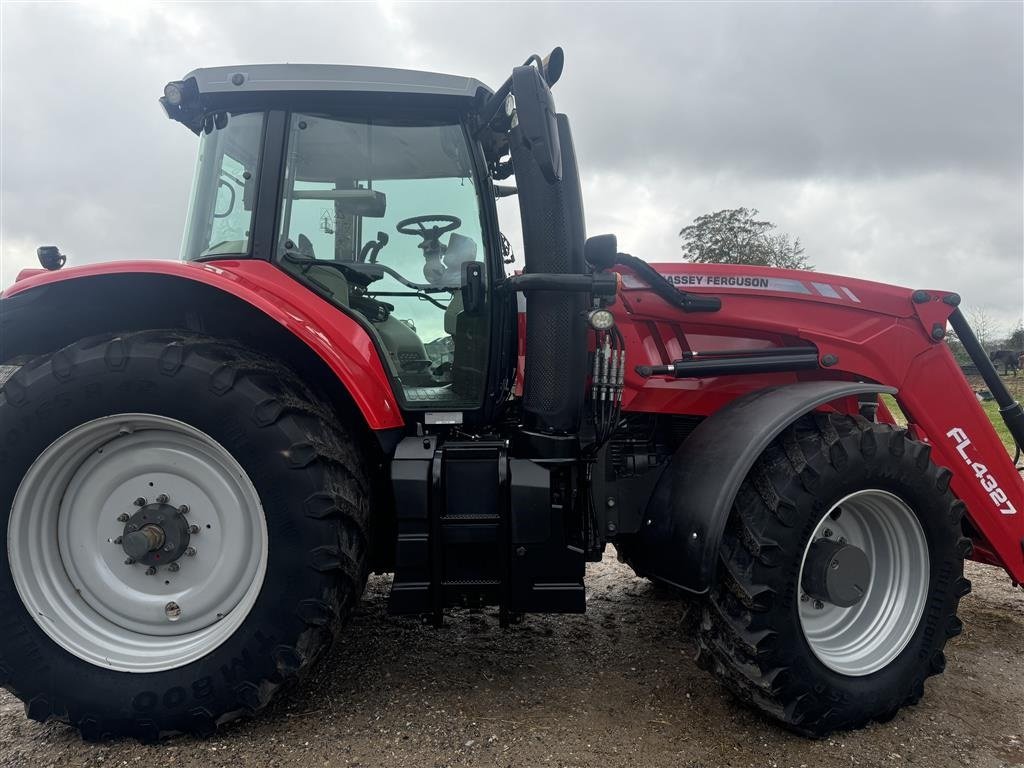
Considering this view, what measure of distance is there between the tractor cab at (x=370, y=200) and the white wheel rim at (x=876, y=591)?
1.55 metres

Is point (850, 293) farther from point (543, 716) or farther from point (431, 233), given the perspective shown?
point (543, 716)

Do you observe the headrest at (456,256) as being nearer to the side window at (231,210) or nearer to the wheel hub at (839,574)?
the side window at (231,210)

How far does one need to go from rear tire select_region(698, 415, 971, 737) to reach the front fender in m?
1.35

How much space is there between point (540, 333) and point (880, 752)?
1.85m

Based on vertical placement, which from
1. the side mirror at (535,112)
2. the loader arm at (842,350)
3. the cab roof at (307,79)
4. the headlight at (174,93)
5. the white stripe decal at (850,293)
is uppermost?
the cab roof at (307,79)

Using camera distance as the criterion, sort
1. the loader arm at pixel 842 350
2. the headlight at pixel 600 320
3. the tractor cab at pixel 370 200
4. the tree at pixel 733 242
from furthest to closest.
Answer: the tree at pixel 733 242 → the loader arm at pixel 842 350 → the tractor cab at pixel 370 200 → the headlight at pixel 600 320

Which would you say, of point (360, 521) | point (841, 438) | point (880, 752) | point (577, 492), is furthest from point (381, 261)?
point (880, 752)

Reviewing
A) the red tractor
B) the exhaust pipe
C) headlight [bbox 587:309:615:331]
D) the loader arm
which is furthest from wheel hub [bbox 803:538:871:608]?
headlight [bbox 587:309:615:331]

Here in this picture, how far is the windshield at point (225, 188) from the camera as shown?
8.38 feet

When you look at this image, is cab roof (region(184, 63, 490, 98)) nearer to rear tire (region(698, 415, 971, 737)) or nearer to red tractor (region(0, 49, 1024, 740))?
red tractor (region(0, 49, 1024, 740))

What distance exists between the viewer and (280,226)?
2545 mm

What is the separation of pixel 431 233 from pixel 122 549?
1.63m

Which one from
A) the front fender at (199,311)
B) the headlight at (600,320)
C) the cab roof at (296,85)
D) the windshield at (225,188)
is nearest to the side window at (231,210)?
the windshield at (225,188)

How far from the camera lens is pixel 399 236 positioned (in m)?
2.63
